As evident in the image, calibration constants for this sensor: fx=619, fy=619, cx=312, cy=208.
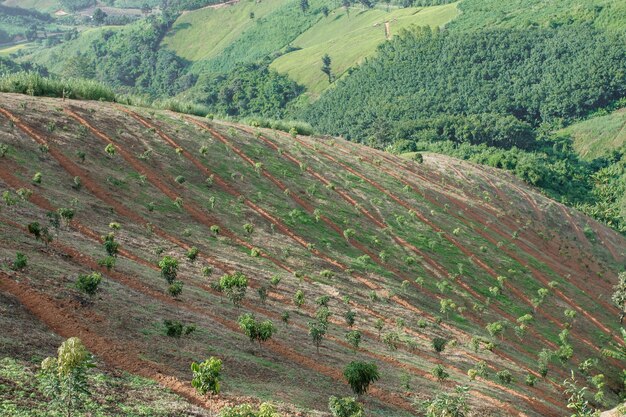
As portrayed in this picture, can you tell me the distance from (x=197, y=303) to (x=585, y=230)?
3022 inches

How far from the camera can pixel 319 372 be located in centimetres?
3253

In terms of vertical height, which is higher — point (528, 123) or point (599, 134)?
point (528, 123)

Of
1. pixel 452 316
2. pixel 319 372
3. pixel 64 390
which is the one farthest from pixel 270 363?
pixel 452 316

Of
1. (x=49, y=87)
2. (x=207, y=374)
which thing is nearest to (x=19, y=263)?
(x=207, y=374)

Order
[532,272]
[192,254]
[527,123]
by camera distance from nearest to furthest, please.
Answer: [192,254], [532,272], [527,123]

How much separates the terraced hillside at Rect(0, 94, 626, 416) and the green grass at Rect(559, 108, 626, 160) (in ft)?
285

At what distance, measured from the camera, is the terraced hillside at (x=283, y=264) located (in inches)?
1164

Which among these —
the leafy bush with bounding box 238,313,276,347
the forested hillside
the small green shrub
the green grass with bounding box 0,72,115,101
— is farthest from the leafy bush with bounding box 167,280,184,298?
the forested hillside

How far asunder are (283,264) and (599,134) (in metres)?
145

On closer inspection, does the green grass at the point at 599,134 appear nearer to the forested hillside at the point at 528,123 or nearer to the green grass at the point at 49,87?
the forested hillside at the point at 528,123

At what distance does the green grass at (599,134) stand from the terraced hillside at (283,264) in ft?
285

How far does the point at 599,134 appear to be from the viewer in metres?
167

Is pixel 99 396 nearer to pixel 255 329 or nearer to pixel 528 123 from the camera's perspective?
A: pixel 255 329

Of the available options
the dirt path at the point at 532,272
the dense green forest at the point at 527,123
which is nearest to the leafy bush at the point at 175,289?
the dirt path at the point at 532,272
